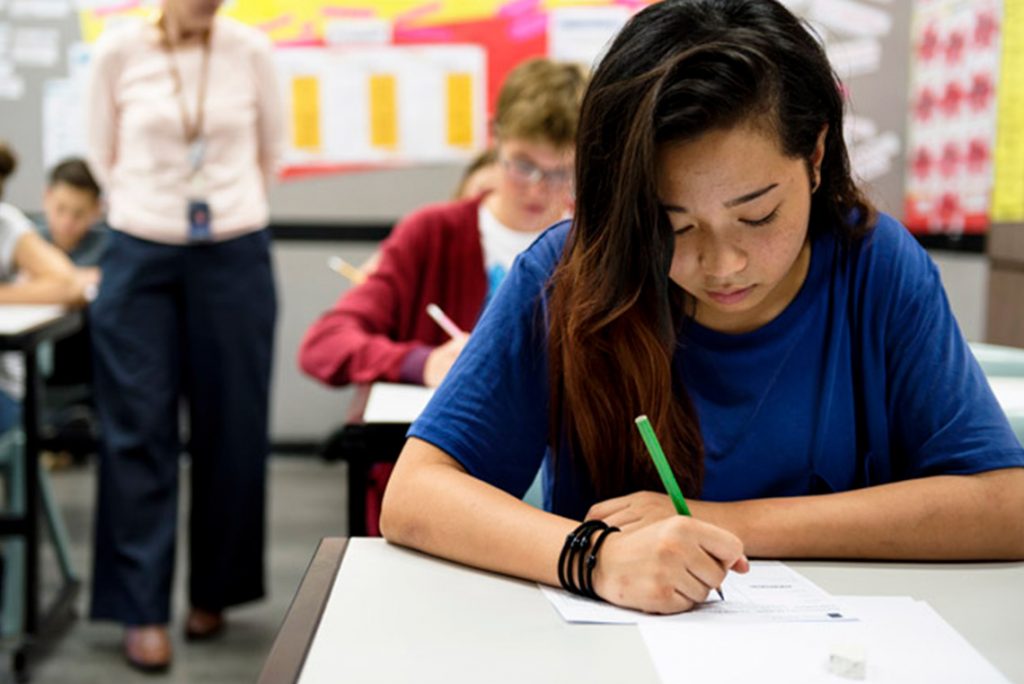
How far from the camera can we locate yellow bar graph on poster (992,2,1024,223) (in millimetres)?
3162

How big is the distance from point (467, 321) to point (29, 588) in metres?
1.15

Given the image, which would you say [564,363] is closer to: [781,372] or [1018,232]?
[781,372]

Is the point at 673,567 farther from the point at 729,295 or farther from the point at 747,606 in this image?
the point at 729,295

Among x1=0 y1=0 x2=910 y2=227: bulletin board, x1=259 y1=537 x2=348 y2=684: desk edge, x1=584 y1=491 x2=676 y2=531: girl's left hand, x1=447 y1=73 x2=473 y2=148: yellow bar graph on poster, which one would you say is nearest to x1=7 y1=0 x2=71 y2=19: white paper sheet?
x1=0 y1=0 x2=910 y2=227: bulletin board

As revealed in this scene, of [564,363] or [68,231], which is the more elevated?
[564,363]

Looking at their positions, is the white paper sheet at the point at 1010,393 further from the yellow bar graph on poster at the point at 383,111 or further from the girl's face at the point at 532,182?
the yellow bar graph on poster at the point at 383,111

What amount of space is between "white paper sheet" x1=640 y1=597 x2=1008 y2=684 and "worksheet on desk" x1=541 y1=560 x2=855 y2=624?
2cm

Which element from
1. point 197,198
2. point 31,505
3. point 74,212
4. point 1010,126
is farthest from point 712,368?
point 74,212

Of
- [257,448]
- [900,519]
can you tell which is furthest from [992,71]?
[900,519]

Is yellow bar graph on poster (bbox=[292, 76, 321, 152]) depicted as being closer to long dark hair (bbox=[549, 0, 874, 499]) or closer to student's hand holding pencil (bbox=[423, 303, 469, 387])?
student's hand holding pencil (bbox=[423, 303, 469, 387])

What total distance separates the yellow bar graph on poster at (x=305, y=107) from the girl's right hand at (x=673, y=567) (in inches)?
148

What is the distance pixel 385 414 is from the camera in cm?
172

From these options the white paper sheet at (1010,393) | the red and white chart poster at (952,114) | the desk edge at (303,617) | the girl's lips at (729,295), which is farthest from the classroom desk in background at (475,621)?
the red and white chart poster at (952,114)

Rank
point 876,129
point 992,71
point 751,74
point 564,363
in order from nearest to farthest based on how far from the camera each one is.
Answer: point 751,74 → point 564,363 → point 992,71 → point 876,129
